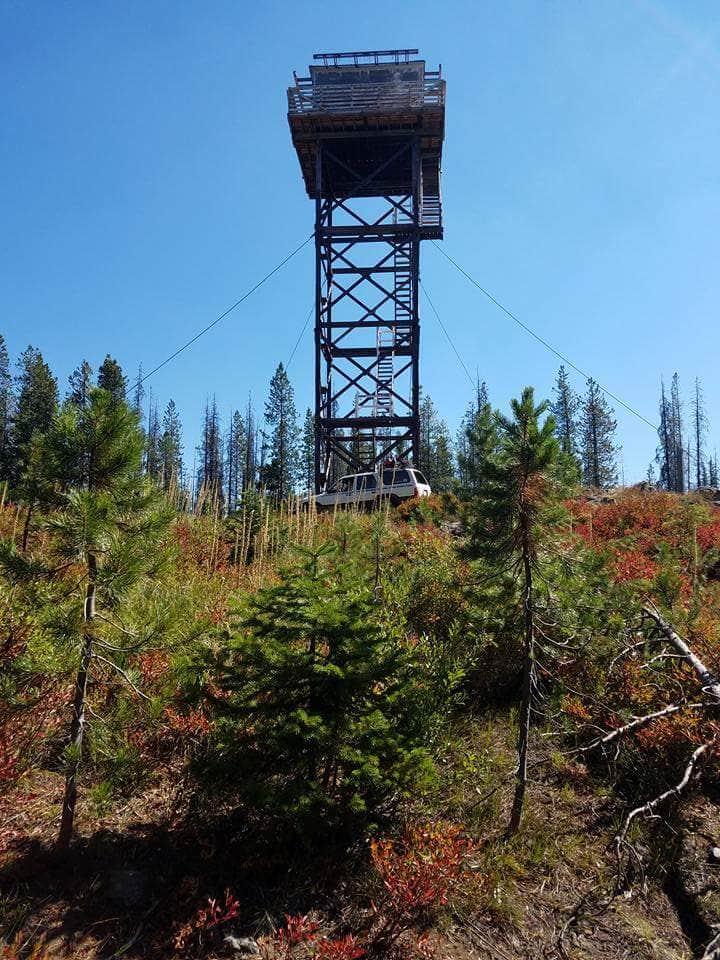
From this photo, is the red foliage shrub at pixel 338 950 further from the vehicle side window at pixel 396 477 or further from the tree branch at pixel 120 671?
the vehicle side window at pixel 396 477

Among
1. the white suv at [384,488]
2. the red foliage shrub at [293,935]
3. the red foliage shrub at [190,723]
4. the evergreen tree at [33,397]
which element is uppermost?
the evergreen tree at [33,397]

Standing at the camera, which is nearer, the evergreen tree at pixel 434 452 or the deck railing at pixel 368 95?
the deck railing at pixel 368 95

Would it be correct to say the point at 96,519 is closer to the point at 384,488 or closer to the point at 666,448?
the point at 384,488

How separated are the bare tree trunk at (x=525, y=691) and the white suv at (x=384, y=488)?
37.0 feet

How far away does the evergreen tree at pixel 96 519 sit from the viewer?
3.18 metres

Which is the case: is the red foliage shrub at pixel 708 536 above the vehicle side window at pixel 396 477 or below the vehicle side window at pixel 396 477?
below

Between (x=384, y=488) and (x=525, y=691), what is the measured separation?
12169 mm

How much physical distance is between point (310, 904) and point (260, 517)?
646cm

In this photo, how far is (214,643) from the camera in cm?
523

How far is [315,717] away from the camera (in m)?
3.30

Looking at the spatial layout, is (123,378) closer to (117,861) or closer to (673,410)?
(117,861)

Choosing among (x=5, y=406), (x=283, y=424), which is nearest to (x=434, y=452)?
(x=283, y=424)

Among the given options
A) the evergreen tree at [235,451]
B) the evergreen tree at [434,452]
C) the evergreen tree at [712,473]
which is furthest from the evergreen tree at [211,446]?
the evergreen tree at [712,473]

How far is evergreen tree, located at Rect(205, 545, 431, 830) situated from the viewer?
3.36 meters
